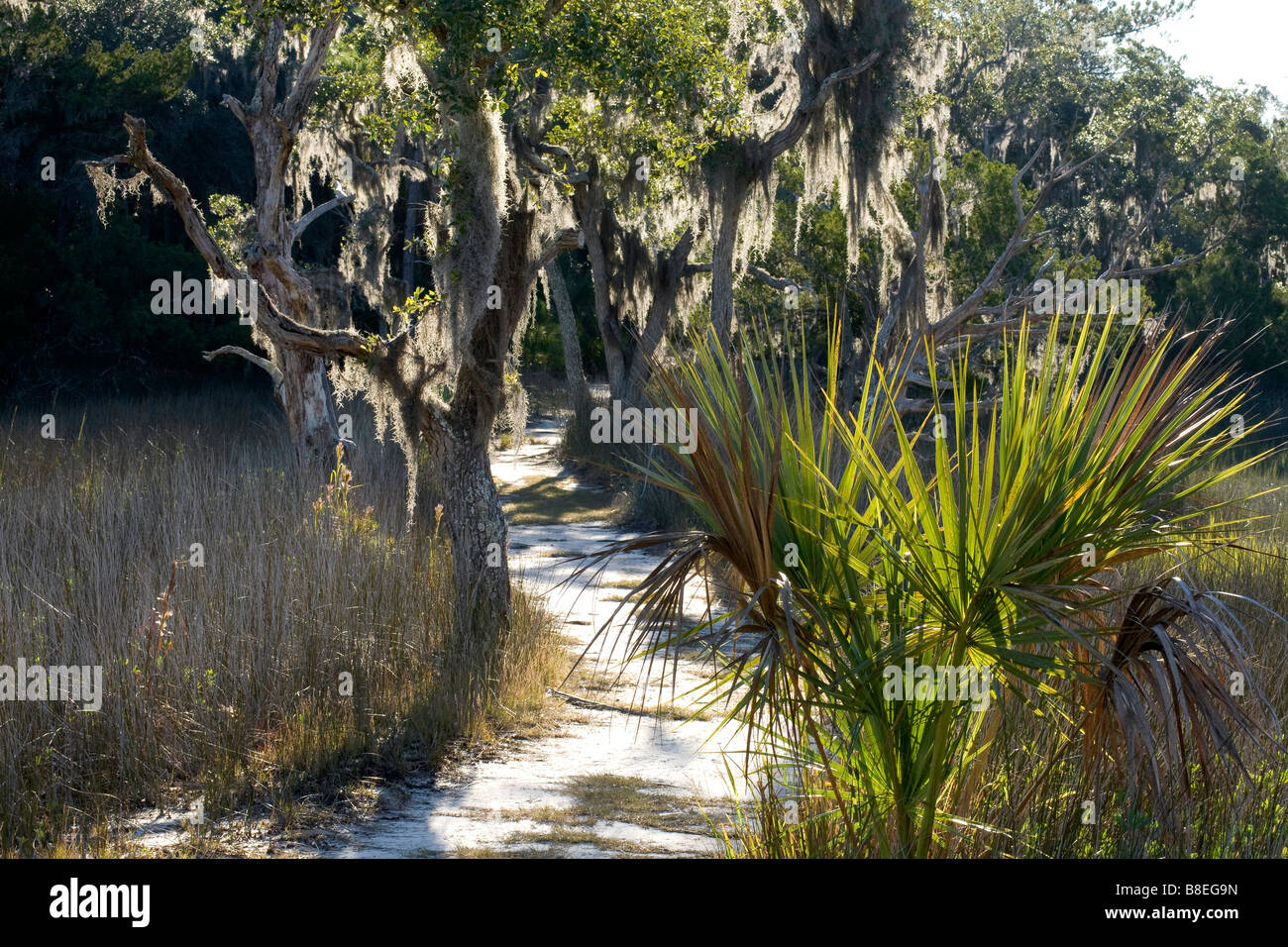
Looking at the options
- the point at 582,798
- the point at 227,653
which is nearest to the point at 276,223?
the point at 227,653

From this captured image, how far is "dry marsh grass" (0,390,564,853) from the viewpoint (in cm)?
505

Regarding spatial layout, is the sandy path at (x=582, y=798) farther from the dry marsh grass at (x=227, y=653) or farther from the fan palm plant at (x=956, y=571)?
the fan palm plant at (x=956, y=571)

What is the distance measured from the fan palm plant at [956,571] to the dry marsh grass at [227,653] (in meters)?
2.65

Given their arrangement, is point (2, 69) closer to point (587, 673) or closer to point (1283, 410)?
point (587, 673)

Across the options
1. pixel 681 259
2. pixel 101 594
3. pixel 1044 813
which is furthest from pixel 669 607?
pixel 681 259

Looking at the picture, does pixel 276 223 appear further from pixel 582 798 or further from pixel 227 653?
pixel 582 798

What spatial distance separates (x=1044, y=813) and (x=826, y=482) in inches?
62.4

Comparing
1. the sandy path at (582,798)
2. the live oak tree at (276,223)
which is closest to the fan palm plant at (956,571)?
the sandy path at (582,798)

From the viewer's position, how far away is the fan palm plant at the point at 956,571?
3.08 metres

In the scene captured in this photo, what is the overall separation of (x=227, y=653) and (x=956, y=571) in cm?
408

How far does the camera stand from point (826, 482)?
10.8ft

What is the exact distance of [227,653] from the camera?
588cm

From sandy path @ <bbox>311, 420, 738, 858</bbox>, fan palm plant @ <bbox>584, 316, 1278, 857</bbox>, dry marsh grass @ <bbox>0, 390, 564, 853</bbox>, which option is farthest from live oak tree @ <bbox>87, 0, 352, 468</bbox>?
fan palm plant @ <bbox>584, 316, 1278, 857</bbox>

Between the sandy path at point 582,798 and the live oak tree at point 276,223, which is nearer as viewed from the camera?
the sandy path at point 582,798
